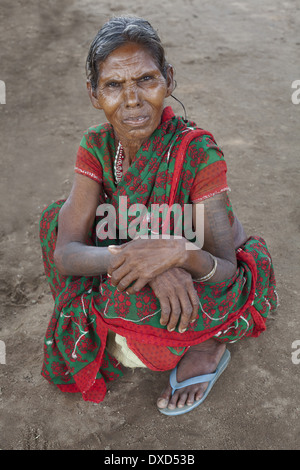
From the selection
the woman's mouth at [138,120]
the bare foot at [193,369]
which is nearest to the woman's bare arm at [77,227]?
the woman's mouth at [138,120]

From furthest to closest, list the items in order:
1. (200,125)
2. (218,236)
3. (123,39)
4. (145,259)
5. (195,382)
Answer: (200,125) → (195,382) → (218,236) → (123,39) → (145,259)

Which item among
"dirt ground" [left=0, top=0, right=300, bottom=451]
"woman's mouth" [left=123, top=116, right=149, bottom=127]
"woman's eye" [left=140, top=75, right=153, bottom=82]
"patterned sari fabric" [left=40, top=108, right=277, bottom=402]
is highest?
"woman's eye" [left=140, top=75, right=153, bottom=82]

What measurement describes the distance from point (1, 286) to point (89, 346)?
3.41 ft

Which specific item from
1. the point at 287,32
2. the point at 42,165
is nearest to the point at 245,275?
the point at 42,165

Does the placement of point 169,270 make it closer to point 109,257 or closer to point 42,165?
point 109,257

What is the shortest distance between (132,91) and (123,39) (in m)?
0.19

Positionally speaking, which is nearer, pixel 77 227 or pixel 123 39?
pixel 123 39

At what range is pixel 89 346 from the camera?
86.4 inches

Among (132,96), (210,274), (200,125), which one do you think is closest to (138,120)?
(132,96)

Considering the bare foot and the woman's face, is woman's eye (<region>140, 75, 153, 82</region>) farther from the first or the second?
the bare foot

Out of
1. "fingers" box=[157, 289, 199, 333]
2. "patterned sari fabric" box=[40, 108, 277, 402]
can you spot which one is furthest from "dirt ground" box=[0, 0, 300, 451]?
"fingers" box=[157, 289, 199, 333]

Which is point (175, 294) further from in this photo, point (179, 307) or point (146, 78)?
point (146, 78)

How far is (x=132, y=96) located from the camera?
205 centimetres

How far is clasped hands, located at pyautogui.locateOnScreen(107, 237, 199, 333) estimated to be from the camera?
191cm
